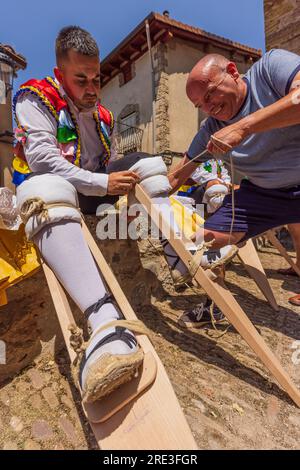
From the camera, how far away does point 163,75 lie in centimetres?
1007

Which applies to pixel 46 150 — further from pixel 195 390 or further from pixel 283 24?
pixel 283 24

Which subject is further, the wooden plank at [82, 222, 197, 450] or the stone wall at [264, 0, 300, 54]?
the stone wall at [264, 0, 300, 54]

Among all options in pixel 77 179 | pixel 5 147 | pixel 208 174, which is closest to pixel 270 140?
pixel 77 179

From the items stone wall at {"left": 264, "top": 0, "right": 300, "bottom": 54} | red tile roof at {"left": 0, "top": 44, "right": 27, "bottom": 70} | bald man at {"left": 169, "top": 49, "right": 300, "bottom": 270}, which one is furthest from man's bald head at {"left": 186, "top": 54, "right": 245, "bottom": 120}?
stone wall at {"left": 264, "top": 0, "right": 300, "bottom": 54}

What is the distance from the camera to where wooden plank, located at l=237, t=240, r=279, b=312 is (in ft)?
9.56

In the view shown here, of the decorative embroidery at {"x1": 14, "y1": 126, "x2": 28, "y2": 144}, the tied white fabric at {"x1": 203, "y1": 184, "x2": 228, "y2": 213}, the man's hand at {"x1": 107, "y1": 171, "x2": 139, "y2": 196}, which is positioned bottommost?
the tied white fabric at {"x1": 203, "y1": 184, "x2": 228, "y2": 213}

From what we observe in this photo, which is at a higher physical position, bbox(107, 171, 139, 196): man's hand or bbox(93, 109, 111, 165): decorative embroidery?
bbox(93, 109, 111, 165): decorative embroidery

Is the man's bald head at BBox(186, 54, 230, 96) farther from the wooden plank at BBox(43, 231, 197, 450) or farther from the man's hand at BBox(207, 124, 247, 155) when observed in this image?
the wooden plank at BBox(43, 231, 197, 450)

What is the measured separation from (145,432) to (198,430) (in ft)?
1.31

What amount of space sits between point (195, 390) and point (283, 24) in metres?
8.07

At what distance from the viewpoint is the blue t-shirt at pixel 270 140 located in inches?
69.7

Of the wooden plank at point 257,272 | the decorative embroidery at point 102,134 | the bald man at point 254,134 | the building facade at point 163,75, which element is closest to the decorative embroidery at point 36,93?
the decorative embroidery at point 102,134

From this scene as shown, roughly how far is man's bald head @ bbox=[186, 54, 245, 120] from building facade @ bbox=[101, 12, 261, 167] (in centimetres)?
845
